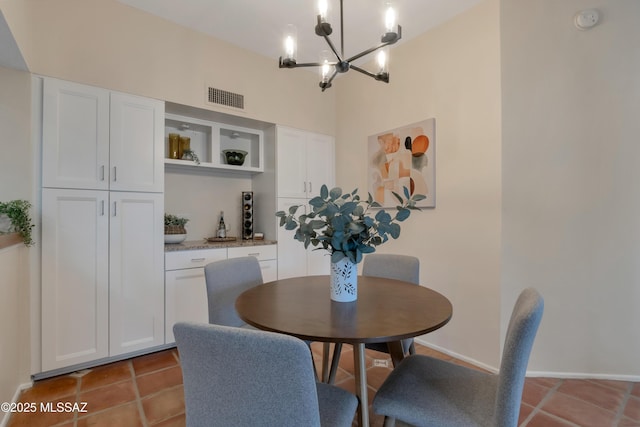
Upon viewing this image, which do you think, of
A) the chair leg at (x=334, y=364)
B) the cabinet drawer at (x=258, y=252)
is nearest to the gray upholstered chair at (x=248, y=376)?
the chair leg at (x=334, y=364)

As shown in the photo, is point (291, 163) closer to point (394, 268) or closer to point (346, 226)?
point (394, 268)

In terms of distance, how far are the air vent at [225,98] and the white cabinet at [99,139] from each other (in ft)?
1.44

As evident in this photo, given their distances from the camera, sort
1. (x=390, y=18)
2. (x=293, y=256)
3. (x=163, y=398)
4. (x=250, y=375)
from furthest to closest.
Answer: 1. (x=293, y=256)
2. (x=163, y=398)
3. (x=390, y=18)
4. (x=250, y=375)

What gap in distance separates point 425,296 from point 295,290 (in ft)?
2.14

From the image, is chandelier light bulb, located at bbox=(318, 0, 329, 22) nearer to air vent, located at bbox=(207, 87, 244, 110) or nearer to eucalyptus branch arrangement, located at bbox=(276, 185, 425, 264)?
eucalyptus branch arrangement, located at bbox=(276, 185, 425, 264)

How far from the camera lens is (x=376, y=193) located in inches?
121

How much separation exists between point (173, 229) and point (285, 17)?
202cm

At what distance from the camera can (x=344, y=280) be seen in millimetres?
1387

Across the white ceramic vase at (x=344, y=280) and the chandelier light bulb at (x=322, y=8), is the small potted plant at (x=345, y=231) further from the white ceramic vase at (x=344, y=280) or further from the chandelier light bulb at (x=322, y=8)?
the chandelier light bulb at (x=322, y=8)

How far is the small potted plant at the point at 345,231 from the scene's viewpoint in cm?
131

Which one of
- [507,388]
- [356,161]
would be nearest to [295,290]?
[507,388]

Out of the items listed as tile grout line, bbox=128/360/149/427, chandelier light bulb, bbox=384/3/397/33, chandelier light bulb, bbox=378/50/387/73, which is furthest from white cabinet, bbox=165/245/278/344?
chandelier light bulb, bbox=384/3/397/33

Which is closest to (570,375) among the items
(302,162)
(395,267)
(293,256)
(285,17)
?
(395,267)

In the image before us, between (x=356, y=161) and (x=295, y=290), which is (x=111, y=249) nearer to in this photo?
(x=295, y=290)
